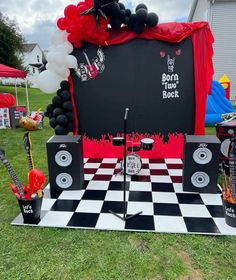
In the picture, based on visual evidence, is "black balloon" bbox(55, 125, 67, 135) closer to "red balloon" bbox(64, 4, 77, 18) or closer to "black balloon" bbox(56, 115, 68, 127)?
"black balloon" bbox(56, 115, 68, 127)

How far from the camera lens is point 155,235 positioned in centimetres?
190

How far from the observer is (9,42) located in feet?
51.4

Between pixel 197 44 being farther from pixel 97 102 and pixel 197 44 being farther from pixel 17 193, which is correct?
pixel 17 193

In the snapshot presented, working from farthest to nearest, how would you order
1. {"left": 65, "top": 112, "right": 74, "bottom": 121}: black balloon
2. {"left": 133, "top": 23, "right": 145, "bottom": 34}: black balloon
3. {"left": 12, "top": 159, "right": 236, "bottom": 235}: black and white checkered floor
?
{"left": 65, "top": 112, "right": 74, "bottom": 121}: black balloon → {"left": 133, "top": 23, "right": 145, "bottom": 34}: black balloon → {"left": 12, "top": 159, "right": 236, "bottom": 235}: black and white checkered floor

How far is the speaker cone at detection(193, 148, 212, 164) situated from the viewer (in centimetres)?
246

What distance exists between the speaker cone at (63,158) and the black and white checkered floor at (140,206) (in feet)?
1.09

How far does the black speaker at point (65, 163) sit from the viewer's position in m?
2.54

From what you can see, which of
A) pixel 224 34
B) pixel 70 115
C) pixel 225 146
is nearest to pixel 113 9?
pixel 70 115

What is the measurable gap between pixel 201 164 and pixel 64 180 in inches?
59.0

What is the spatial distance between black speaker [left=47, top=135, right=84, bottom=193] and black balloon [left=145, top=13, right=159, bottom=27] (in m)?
1.74

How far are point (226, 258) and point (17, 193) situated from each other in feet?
5.48

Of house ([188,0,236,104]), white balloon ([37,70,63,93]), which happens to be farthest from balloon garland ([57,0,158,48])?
house ([188,0,236,104])

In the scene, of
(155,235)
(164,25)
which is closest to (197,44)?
(164,25)

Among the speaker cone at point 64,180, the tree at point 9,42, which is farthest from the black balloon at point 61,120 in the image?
the tree at point 9,42
